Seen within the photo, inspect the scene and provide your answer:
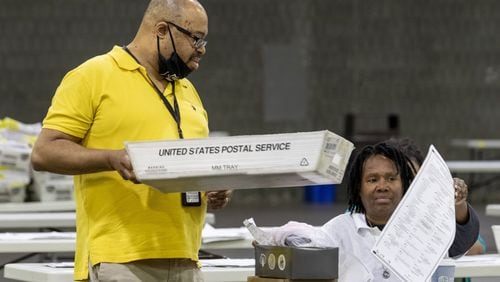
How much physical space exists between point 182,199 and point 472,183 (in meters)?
12.5

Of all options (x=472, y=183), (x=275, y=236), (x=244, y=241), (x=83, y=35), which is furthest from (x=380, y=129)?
(x=275, y=236)

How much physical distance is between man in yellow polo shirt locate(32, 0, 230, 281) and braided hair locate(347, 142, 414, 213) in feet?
2.70

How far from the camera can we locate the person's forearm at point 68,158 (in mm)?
3354

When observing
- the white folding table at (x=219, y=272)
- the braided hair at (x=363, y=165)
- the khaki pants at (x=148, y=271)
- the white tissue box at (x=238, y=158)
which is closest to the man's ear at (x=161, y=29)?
the white tissue box at (x=238, y=158)

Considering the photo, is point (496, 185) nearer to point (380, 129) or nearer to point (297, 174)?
point (380, 129)

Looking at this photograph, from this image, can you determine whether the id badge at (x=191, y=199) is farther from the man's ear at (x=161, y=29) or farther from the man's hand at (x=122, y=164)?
the man's ear at (x=161, y=29)

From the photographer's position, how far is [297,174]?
125 inches

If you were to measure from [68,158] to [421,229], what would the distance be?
1.03m

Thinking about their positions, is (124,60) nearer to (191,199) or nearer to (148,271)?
(191,199)

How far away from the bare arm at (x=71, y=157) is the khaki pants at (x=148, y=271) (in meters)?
0.30

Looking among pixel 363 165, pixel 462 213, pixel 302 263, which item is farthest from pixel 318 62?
pixel 302 263

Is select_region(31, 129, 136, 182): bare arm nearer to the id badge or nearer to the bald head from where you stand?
the id badge

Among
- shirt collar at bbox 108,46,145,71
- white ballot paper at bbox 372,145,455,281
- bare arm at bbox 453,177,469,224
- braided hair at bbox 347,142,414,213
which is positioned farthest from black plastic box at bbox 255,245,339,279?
bare arm at bbox 453,177,469,224

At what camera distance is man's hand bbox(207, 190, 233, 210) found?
3.71 metres
